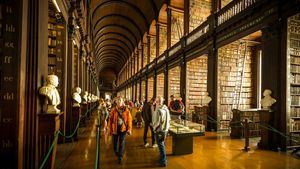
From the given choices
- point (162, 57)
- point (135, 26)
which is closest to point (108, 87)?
point (135, 26)

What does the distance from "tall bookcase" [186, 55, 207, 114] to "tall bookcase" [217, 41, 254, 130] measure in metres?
1.74

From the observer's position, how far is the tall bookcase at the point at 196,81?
9906 millimetres

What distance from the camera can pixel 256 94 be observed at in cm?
855

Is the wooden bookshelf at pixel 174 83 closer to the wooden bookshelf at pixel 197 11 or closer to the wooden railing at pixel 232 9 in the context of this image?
the wooden bookshelf at pixel 197 11

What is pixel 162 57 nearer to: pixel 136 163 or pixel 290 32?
pixel 290 32

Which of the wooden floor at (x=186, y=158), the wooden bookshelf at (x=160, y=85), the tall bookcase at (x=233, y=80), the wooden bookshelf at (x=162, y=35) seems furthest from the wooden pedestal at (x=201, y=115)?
the wooden bookshelf at (x=162, y=35)

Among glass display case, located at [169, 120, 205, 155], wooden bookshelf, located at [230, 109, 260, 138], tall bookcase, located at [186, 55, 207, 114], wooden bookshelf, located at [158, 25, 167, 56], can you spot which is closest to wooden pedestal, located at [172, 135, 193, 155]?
glass display case, located at [169, 120, 205, 155]

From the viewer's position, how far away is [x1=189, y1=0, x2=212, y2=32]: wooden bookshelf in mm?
9367

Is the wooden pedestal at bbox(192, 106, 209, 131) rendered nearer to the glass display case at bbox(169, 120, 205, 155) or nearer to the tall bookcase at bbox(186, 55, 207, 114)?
the tall bookcase at bbox(186, 55, 207, 114)

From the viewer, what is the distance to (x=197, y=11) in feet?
→ 31.5

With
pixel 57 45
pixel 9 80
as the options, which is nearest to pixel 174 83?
pixel 57 45

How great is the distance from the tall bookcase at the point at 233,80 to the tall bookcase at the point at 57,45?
520 centimetres

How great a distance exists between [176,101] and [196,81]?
3.51 meters

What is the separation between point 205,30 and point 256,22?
2.59 metres
